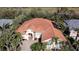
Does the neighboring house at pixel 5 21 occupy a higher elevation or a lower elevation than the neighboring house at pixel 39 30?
higher

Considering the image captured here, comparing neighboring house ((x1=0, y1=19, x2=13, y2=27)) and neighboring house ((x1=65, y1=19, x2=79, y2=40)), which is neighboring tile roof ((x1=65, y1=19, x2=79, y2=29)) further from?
neighboring house ((x1=0, y1=19, x2=13, y2=27))

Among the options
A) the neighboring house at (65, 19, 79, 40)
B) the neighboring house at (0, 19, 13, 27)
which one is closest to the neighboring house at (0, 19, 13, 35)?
the neighboring house at (0, 19, 13, 27)

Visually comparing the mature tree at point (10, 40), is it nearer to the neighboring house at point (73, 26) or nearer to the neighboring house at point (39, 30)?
the neighboring house at point (39, 30)

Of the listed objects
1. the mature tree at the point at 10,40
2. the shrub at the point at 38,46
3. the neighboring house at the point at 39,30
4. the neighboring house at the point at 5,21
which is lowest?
the shrub at the point at 38,46

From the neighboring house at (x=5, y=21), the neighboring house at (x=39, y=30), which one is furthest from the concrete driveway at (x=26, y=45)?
the neighboring house at (x=5, y=21)

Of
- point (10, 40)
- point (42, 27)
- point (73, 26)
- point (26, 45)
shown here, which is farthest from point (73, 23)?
point (10, 40)

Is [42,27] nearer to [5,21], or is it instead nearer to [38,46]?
[38,46]
